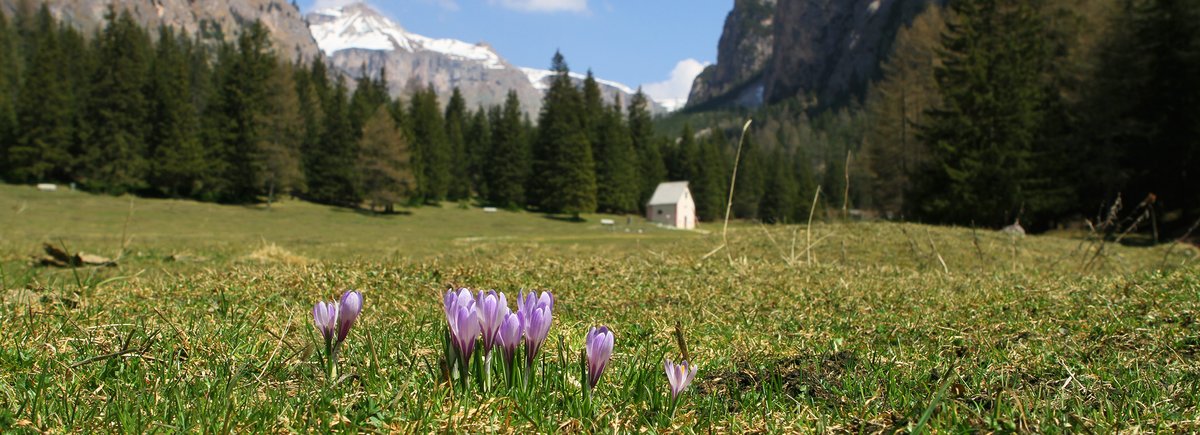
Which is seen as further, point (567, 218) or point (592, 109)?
point (592, 109)

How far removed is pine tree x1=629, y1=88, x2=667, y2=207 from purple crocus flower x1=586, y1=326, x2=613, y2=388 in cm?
8309

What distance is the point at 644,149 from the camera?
9212 centimetres

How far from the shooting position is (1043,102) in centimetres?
3662

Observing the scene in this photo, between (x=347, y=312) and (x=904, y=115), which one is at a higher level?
(x=904, y=115)

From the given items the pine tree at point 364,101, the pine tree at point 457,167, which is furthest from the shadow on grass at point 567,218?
the pine tree at point 364,101

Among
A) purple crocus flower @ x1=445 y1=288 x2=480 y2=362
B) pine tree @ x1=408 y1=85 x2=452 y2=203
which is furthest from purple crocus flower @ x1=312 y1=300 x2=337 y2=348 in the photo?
pine tree @ x1=408 y1=85 x2=452 y2=203

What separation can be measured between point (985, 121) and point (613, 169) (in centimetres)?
4744

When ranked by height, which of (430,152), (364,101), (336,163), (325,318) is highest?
(364,101)

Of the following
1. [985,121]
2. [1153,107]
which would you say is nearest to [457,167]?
[985,121]

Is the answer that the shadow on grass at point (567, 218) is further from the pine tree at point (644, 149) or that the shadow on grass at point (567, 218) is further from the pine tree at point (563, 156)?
the pine tree at point (644, 149)

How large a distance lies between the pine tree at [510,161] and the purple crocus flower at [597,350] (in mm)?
77096

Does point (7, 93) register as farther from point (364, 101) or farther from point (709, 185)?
point (709, 185)

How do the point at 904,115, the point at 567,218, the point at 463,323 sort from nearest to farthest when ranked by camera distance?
1. the point at 463,323
2. the point at 904,115
3. the point at 567,218

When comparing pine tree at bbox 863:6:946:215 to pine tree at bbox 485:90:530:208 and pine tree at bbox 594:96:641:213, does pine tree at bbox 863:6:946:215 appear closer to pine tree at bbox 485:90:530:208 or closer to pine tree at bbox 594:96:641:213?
pine tree at bbox 594:96:641:213
